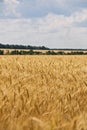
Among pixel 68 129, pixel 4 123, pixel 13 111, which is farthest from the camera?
pixel 13 111

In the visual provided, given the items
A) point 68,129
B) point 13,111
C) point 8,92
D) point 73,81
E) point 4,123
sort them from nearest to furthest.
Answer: point 68,129, point 4,123, point 13,111, point 8,92, point 73,81

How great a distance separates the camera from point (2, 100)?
12.6 feet

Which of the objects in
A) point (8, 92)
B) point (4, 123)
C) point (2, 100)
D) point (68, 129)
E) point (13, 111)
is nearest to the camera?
point (68, 129)

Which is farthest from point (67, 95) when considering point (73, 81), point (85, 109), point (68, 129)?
point (68, 129)

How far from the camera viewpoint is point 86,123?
114 inches

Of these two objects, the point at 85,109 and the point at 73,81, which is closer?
the point at 85,109

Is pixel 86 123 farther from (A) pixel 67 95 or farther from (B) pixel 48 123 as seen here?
(A) pixel 67 95

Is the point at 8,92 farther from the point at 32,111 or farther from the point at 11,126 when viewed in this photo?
the point at 11,126

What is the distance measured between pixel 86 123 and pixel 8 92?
168cm

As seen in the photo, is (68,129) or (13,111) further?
(13,111)

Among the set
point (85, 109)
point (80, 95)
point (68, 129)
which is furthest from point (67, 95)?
point (68, 129)

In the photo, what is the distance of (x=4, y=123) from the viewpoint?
9.73ft

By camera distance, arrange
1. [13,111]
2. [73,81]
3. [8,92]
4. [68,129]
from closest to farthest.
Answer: [68,129] → [13,111] → [8,92] → [73,81]

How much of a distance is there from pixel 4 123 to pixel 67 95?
1758 mm
